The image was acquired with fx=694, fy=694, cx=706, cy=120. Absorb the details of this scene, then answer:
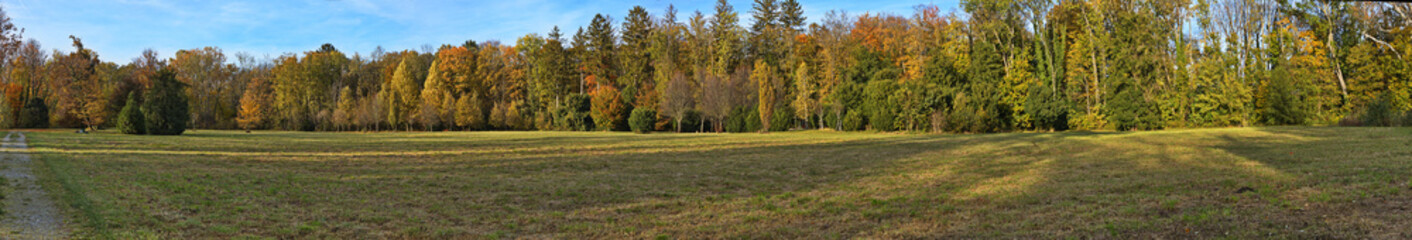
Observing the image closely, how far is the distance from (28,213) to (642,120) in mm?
39854

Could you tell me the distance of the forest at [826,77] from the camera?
98.7 feet

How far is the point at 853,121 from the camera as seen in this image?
39.8 meters

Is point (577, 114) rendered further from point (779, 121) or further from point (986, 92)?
point (986, 92)

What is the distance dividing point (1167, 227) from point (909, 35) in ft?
135

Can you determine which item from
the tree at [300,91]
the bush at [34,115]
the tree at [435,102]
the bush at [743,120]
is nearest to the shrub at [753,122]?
the bush at [743,120]

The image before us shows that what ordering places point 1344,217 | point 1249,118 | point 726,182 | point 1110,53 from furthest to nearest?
point 1110,53
point 1249,118
point 726,182
point 1344,217

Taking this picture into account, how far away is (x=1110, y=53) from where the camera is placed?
1335 inches

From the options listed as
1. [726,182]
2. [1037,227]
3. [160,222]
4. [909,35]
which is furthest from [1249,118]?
[160,222]

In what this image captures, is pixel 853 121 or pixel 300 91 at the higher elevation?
pixel 300 91

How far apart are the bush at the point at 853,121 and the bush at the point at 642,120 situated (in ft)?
44.2

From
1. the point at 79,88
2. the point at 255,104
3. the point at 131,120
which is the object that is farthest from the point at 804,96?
the point at 79,88

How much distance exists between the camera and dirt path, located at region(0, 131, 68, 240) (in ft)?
19.0

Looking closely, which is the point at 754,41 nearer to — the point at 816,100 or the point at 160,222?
the point at 816,100

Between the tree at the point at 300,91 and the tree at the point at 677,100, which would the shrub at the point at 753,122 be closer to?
the tree at the point at 677,100
